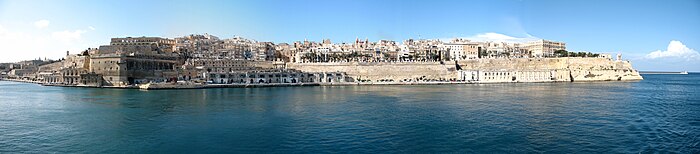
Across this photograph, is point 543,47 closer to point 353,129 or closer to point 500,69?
point 500,69

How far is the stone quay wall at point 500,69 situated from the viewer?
4256 centimetres

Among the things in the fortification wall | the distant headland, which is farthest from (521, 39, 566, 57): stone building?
the fortification wall

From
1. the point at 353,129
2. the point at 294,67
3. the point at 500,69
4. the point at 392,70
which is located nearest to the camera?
the point at 353,129

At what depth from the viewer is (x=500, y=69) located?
44.0 m

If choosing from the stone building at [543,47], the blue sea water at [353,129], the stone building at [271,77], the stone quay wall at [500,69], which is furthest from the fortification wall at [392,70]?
the blue sea water at [353,129]

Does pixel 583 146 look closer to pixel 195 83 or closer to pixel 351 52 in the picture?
pixel 195 83

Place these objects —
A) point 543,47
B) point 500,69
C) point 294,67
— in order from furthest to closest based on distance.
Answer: point 543,47 → point 294,67 → point 500,69

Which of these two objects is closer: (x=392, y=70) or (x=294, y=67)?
(x=392, y=70)

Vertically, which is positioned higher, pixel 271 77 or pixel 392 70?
pixel 392 70

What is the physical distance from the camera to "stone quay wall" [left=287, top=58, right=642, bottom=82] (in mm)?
42562

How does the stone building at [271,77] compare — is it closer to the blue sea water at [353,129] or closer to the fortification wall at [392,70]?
the fortification wall at [392,70]

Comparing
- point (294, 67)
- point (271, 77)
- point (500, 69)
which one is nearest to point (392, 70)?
point (294, 67)

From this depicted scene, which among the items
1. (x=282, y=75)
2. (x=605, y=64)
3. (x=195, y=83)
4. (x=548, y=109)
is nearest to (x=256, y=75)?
(x=282, y=75)

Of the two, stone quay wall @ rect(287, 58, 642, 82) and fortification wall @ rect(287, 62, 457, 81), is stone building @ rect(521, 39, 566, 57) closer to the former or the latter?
stone quay wall @ rect(287, 58, 642, 82)
